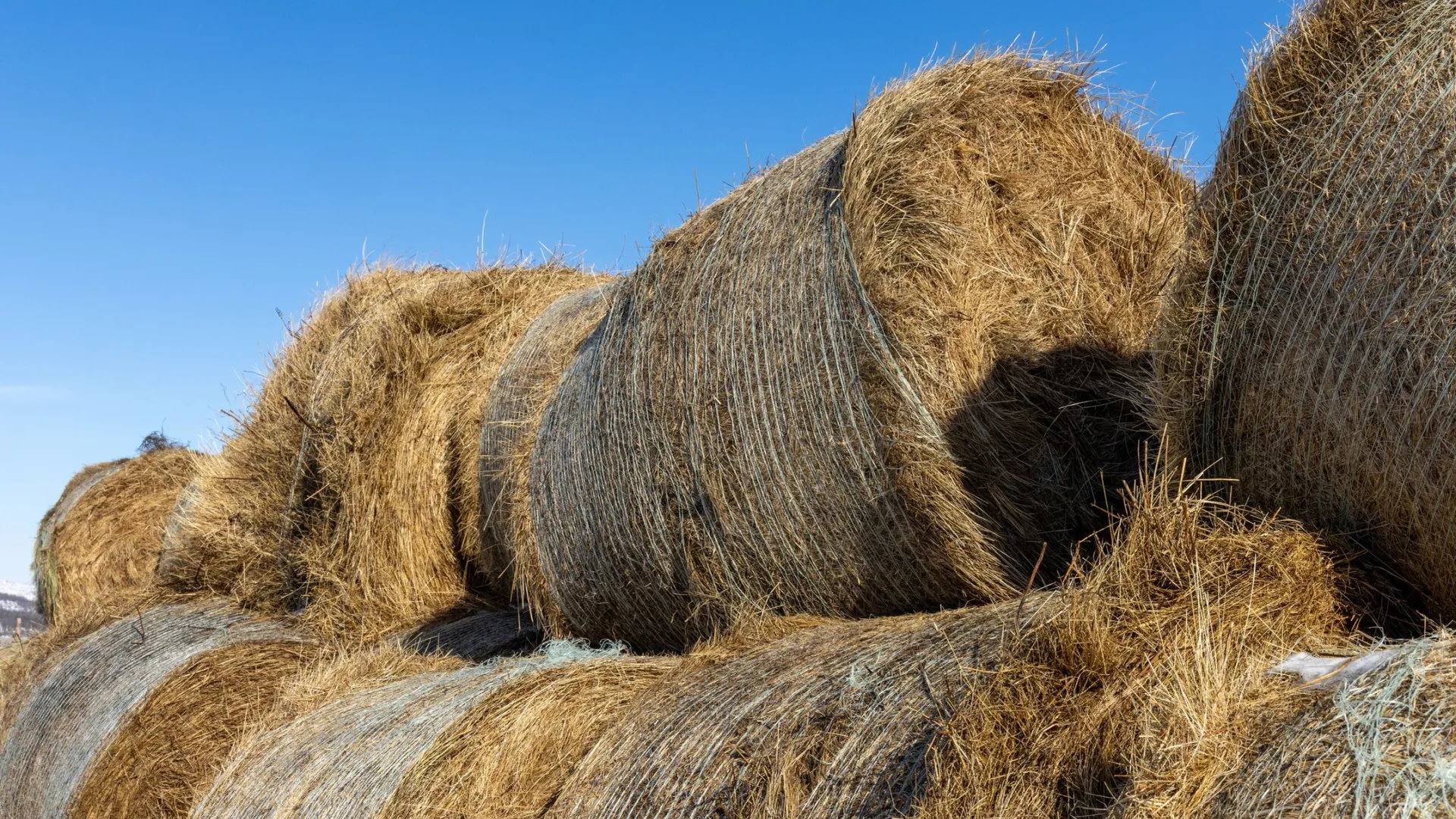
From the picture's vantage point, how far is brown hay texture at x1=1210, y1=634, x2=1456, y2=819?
1.74 m

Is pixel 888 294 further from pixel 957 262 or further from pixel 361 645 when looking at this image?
pixel 361 645

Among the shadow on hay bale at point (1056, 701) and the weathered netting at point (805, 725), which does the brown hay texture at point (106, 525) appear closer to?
the weathered netting at point (805, 725)

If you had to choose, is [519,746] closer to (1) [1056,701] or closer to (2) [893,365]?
(2) [893,365]

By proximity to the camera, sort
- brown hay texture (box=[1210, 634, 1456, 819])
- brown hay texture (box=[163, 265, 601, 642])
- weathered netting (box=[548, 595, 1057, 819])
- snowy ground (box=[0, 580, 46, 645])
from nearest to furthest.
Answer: brown hay texture (box=[1210, 634, 1456, 819])
weathered netting (box=[548, 595, 1057, 819])
brown hay texture (box=[163, 265, 601, 642])
snowy ground (box=[0, 580, 46, 645])

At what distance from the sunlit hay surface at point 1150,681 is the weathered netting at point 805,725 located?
110mm

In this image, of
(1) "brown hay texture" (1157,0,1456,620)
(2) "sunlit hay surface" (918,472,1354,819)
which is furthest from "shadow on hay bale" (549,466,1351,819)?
(1) "brown hay texture" (1157,0,1456,620)

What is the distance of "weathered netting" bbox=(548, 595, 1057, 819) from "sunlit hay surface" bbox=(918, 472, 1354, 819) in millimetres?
110

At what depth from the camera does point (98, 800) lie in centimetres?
510

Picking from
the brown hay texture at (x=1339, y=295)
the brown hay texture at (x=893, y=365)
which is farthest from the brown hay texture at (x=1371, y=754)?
the brown hay texture at (x=893, y=365)

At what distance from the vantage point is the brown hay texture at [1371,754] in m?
1.74

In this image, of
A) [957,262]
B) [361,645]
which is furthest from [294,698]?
[957,262]

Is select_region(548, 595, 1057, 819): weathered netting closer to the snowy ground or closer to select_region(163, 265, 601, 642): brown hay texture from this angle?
select_region(163, 265, 601, 642): brown hay texture

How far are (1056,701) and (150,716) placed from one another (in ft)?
13.8

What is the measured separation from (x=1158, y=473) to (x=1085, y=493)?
1.63 ft
